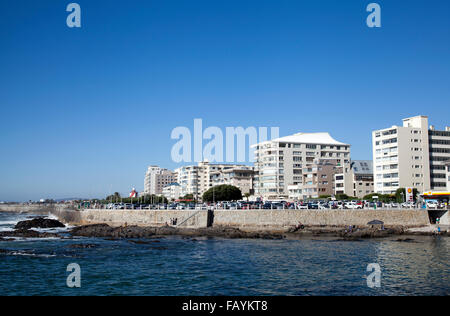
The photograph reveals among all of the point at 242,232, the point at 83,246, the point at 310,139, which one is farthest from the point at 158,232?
the point at 310,139

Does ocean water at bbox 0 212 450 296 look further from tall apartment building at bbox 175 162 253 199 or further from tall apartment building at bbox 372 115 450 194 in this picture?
tall apartment building at bbox 175 162 253 199

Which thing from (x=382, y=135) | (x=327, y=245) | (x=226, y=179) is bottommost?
(x=327, y=245)

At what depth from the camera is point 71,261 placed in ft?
118

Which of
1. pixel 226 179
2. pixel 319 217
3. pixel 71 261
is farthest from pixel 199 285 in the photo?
pixel 226 179

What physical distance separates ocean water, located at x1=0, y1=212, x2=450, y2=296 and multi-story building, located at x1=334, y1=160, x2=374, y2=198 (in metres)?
63.5

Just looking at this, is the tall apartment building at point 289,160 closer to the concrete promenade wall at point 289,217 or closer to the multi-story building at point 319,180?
the multi-story building at point 319,180

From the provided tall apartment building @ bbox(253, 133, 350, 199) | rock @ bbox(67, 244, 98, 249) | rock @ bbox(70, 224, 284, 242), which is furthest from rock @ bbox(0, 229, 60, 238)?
tall apartment building @ bbox(253, 133, 350, 199)

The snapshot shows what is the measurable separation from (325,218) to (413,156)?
178ft

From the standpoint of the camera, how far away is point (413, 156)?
102m

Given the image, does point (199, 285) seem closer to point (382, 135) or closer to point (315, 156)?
point (382, 135)

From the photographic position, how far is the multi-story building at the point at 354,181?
11188 centimetres

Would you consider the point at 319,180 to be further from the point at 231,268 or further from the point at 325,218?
the point at 231,268

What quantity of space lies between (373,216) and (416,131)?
53.4m

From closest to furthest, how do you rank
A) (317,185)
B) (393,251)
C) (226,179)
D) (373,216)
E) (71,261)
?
(71,261), (393,251), (373,216), (317,185), (226,179)
